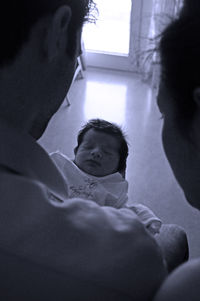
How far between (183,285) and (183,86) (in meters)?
0.30

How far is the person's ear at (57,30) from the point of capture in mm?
767

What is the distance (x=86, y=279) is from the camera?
0.68 meters

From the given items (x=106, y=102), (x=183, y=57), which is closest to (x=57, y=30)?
(x=183, y=57)

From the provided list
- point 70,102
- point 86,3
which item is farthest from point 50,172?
point 70,102

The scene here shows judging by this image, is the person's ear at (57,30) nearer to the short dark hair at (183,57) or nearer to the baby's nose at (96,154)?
the short dark hair at (183,57)

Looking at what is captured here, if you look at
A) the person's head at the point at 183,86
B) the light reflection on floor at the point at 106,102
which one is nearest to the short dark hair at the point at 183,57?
the person's head at the point at 183,86

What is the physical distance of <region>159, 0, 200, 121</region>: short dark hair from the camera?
0.71m

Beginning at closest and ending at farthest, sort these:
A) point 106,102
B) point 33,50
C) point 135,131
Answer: point 33,50 → point 135,131 → point 106,102

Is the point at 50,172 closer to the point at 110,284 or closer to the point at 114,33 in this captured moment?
the point at 110,284

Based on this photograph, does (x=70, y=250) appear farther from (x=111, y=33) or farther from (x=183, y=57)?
(x=111, y=33)

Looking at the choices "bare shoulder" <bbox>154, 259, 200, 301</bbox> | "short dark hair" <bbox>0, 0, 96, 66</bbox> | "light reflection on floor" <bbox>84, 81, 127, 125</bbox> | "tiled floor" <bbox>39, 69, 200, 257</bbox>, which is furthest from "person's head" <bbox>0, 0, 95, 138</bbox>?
"light reflection on floor" <bbox>84, 81, 127, 125</bbox>

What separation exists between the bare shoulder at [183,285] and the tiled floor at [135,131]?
1765 millimetres

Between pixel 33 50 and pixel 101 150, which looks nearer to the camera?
pixel 33 50

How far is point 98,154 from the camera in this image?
6.84 ft
